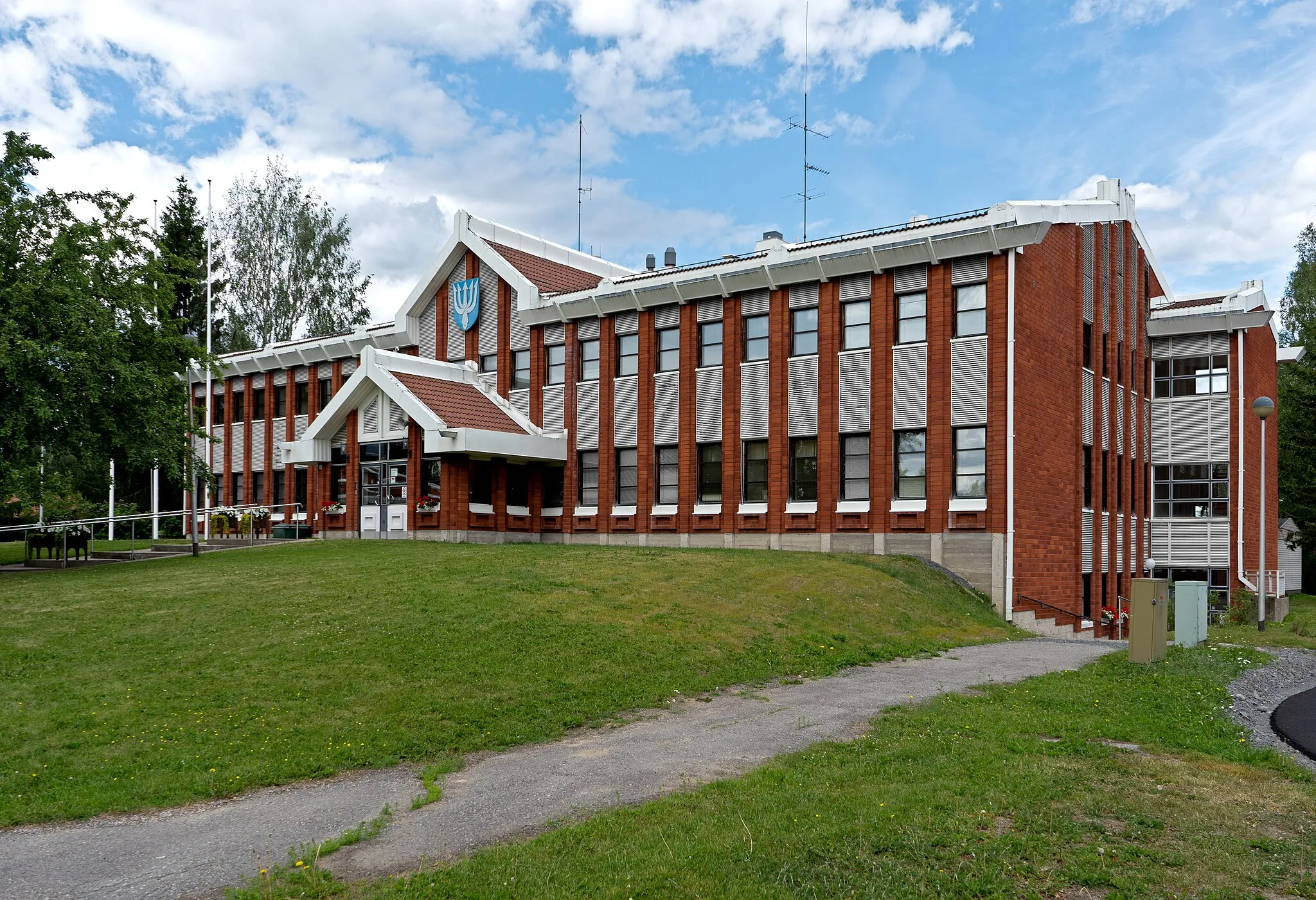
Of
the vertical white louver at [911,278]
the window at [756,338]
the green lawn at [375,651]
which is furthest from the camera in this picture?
the window at [756,338]

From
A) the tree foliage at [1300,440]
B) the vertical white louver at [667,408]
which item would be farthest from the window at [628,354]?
the tree foliage at [1300,440]

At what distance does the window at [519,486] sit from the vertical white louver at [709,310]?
776 centimetres

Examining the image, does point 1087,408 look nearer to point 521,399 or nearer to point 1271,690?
point 1271,690

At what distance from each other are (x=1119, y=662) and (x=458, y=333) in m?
27.0

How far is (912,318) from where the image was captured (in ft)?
91.0

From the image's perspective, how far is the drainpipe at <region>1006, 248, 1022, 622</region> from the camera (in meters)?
25.5

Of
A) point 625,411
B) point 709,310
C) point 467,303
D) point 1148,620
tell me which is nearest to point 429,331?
point 467,303

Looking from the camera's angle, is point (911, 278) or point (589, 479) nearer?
point (911, 278)

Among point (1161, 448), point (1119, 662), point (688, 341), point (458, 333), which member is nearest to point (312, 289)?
point (458, 333)

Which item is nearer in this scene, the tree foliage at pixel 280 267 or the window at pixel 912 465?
the window at pixel 912 465

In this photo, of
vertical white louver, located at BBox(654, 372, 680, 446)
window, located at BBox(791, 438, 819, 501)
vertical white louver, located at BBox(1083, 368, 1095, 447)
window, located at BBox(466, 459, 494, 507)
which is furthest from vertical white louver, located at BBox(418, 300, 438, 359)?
vertical white louver, located at BBox(1083, 368, 1095, 447)

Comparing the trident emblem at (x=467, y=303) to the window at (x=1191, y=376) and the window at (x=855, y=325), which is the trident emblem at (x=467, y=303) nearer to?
the window at (x=855, y=325)

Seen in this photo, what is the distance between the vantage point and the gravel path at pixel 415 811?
7.61 metres

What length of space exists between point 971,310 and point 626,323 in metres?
11.1
